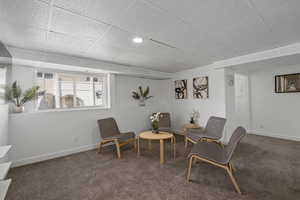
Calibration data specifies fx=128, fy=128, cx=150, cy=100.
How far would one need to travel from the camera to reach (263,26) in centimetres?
195

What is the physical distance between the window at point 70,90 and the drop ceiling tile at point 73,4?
2.43 m

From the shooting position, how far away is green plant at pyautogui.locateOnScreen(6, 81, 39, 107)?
8.48 feet

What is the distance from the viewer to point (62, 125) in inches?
127

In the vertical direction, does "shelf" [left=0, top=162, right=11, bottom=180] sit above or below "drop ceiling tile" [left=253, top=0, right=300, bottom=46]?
below

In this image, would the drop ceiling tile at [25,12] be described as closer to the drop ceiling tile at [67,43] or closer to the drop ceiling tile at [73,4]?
the drop ceiling tile at [73,4]

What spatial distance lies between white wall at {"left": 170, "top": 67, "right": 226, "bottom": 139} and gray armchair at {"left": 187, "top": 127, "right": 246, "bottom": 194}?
176 centimetres

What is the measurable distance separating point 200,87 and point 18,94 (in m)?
4.76

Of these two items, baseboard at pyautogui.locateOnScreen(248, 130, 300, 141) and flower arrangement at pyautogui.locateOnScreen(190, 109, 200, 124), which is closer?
baseboard at pyautogui.locateOnScreen(248, 130, 300, 141)

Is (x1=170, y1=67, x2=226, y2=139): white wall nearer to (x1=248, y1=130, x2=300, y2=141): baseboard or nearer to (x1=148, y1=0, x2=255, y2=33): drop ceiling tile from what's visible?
(x1=248, y1=130, x2=300, y2=141): baseboard

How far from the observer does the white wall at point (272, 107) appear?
3.91 metres

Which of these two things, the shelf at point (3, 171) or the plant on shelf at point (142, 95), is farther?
the plant on shelf at point (142, 95)

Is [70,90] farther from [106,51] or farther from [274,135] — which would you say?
[274,135]

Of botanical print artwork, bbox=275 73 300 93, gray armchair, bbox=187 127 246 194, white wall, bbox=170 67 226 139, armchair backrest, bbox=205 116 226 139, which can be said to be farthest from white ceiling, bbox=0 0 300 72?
botanical print artwork, bbox=275 73 300 93

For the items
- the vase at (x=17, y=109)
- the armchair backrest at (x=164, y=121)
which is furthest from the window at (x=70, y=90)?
the armchair backrest at (x=164, y=121)
